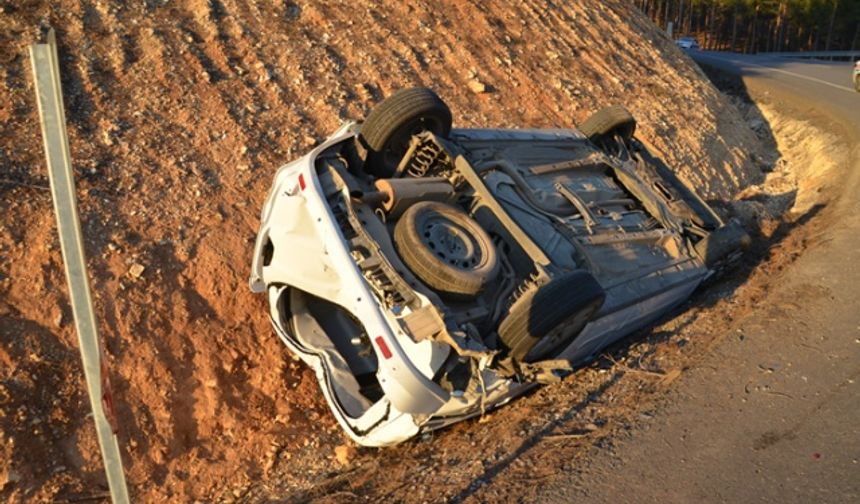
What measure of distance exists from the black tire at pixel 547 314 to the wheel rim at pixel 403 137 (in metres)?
1.78

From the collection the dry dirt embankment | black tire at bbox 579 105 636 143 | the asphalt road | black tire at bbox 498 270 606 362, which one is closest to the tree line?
the dry dirt embankment

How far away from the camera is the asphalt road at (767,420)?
404cm

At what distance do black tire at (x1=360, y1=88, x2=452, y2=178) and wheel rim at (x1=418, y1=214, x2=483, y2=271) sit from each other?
0.93 m

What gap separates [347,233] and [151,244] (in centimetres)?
249

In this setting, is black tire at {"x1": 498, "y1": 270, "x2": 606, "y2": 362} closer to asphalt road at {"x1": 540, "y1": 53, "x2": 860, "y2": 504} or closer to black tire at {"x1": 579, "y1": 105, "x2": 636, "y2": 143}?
asphalt road at {"x1": 540, "y1": 53, "x2": 860, "y2": 504}

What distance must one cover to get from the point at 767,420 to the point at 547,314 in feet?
5.37

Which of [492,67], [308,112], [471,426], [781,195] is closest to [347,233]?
[471,426]

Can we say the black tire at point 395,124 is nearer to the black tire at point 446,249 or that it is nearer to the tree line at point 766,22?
the black tire at point 446,249

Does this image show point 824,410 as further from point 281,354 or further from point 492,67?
point 492,67

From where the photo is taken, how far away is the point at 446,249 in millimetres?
4824

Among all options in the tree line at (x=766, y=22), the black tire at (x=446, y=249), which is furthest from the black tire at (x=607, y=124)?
the tree line at (x=766, y=22)

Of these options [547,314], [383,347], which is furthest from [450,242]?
[383,347]

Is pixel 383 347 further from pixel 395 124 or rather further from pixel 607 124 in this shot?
pixel 607 124

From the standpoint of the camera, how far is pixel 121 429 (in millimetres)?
5285
